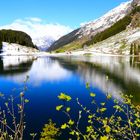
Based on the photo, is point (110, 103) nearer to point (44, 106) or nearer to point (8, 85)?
point (44, 106)

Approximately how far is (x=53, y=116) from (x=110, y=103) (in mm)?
10400

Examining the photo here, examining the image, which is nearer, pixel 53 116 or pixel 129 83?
pixel 53 116

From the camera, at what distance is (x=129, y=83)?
220 ft

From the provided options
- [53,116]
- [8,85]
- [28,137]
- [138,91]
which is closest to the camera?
[28,137]

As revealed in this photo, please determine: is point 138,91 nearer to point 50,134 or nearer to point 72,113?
point 72,113

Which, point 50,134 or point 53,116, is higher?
point 50,134

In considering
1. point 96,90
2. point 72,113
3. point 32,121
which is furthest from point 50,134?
point 96,90

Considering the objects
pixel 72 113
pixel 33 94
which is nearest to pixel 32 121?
pixel 72 113

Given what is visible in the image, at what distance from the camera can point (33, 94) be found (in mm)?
53219

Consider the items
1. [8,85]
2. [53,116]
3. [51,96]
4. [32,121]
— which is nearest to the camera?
[32,121]

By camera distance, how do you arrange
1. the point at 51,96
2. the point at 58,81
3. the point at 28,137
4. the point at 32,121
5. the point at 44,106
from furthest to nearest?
the point at 58,81
the point at 51,96
the point at 44,106
the point at 32,121
the point at 28,137

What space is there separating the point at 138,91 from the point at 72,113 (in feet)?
71.2

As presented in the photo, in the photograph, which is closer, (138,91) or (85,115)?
(85,115)

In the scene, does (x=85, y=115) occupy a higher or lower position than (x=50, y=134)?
lower
